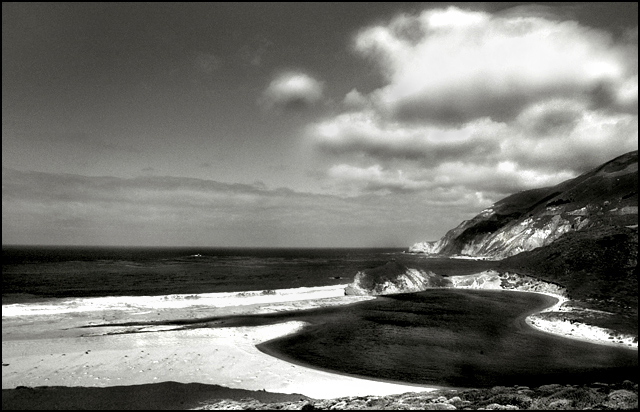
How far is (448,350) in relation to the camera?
30000 mm

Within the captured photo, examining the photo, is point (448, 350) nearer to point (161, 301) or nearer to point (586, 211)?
point (161, 301)

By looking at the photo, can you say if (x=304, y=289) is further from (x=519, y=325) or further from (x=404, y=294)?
(x=519, y=325)

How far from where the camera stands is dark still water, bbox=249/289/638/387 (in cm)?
2370

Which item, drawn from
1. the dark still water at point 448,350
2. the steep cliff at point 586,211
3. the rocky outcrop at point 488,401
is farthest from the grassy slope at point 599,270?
the rocky outcrop at point 488,401

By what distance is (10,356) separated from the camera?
989 inches

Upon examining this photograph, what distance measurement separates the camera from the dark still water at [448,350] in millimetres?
23703

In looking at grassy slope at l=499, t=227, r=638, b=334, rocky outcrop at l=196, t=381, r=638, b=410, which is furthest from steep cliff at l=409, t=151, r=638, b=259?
rocky outcrop at l=196, t=381, r=638, b=410

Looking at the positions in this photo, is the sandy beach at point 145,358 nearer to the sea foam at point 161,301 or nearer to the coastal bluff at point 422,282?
the sea foam at point 161,301

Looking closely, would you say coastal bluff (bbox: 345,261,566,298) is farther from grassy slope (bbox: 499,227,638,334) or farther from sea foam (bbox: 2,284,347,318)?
sea foam (bbox: 2,284,347,318)

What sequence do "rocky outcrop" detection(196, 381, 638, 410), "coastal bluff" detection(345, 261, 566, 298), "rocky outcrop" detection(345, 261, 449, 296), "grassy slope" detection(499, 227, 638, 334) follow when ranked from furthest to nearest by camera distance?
"coastal bluff" detection(345, 261, 566, 298)
"rocky outcrop" detection(345, 261, 449, 296)
"grassy slope" detection(499, 227, 638, 334)
"rocky outcrop" detection(196, 381, 638, 410)

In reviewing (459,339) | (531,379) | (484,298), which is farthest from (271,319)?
(484,298)

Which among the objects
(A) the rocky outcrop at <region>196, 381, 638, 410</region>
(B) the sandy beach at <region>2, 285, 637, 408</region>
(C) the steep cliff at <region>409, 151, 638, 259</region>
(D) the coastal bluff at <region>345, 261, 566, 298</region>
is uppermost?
(C) the steep cliff at <region>409, 151, 638, 259</region>

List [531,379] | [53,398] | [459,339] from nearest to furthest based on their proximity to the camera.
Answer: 1. [53,398]
2. [531,379]
3. [459,339]

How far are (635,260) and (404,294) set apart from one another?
121 feet
